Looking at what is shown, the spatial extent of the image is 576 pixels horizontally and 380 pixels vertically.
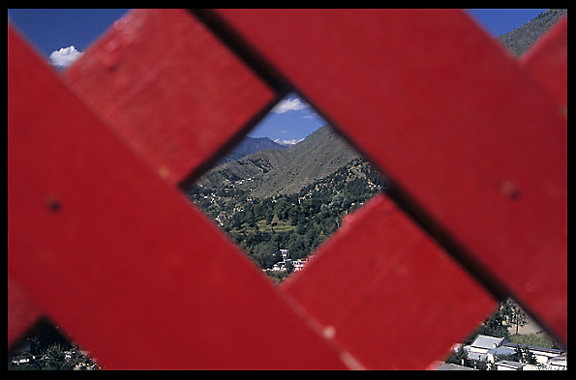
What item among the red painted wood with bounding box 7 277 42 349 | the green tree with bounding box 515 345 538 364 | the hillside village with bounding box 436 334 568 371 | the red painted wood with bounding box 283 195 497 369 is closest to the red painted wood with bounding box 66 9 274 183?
the red painted wood with bounding box 283 195 497 369

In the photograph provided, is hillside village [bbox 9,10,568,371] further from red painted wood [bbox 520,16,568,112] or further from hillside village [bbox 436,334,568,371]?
red painted wood [bbox 520,16,568,112]

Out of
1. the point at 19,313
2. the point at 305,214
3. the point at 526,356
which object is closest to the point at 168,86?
the point at 19,313

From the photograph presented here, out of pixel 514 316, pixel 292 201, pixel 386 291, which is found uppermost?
pixel 292 201

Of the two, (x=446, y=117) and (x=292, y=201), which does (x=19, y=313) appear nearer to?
(x=446, y=117)

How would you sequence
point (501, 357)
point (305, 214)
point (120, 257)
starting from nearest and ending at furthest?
point (120, 257) → point (501, 357) → point (305, 214)

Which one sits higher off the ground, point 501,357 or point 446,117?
point 446,117

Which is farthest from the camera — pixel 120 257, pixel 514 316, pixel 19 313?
pixel 514 316

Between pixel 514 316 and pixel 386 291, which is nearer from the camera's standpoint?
pixel 386 291
